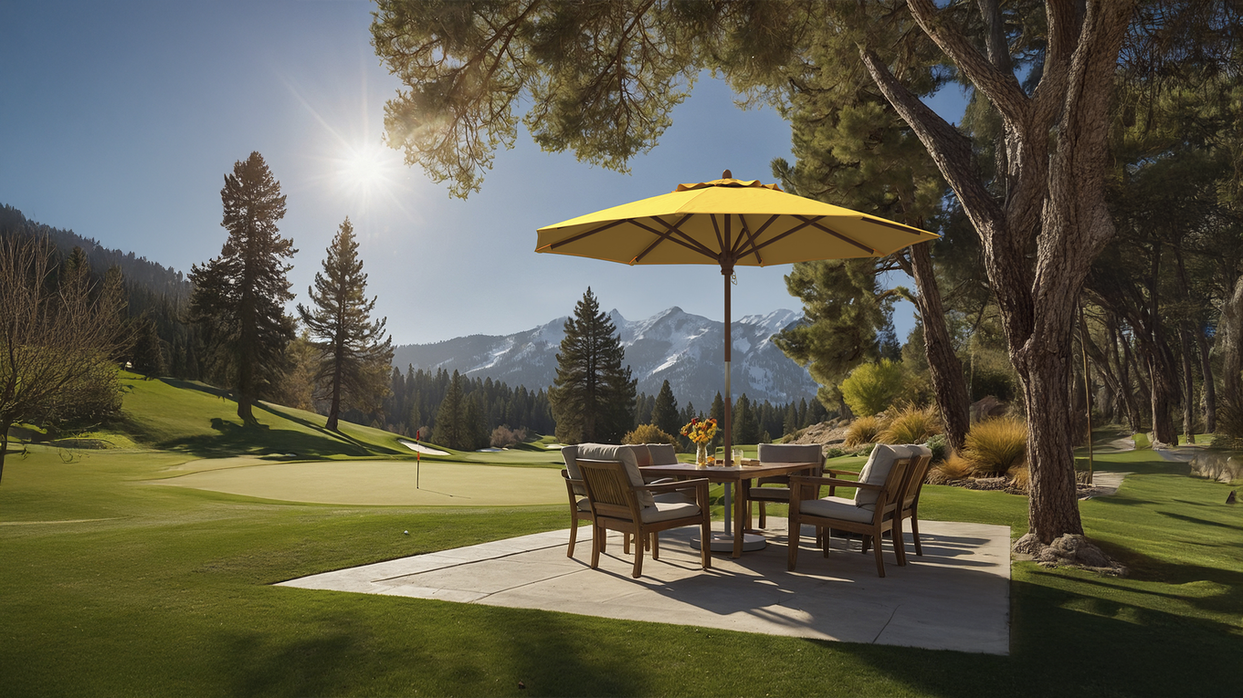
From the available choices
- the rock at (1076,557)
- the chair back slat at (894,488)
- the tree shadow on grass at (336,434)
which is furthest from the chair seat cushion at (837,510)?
the tree shadow on grass at (336,434)

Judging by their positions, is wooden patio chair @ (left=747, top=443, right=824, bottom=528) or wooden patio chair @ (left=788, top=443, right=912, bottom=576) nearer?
wooden patio chair @ (left=788, top=443, right=912, bottom=576)

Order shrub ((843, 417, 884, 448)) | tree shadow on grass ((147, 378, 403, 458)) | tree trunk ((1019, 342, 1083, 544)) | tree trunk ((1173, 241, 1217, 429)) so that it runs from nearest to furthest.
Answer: tree trunk ((1019, 342, 1083, 544)) → shrub ((843, 417, 884, 448)) → tree trunk ((1173, 241, 1217, 429)) → tree shadow on grass ((147, 378, 403, 458))

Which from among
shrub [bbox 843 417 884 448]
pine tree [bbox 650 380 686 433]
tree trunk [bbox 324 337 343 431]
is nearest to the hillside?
tree trunk [bbox 324 337 343 431]

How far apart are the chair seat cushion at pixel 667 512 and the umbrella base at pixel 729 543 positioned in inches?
30.2

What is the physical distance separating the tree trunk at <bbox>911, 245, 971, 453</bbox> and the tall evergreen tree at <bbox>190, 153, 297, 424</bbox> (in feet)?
82.0

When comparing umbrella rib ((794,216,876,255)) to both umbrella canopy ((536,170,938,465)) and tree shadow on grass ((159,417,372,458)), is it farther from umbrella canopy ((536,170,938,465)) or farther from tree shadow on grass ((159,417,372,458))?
tree shadow on grass ((159,417,372,458))

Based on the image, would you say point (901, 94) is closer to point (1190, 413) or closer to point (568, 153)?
point (568, 153)

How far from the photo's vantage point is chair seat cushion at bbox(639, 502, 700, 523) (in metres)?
4.52

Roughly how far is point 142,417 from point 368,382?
1118cm

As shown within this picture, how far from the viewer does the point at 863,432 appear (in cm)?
1772

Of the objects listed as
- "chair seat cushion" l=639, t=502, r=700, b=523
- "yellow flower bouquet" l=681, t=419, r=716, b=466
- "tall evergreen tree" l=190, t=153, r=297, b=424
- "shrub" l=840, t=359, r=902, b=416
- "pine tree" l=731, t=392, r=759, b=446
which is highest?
"tall evergreen tree" l=190, t=153, r=297, b=424

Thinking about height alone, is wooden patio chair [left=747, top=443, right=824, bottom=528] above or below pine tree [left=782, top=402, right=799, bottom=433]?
above

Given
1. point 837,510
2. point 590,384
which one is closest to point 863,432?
point 837,510

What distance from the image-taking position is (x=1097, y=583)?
4387 mm
